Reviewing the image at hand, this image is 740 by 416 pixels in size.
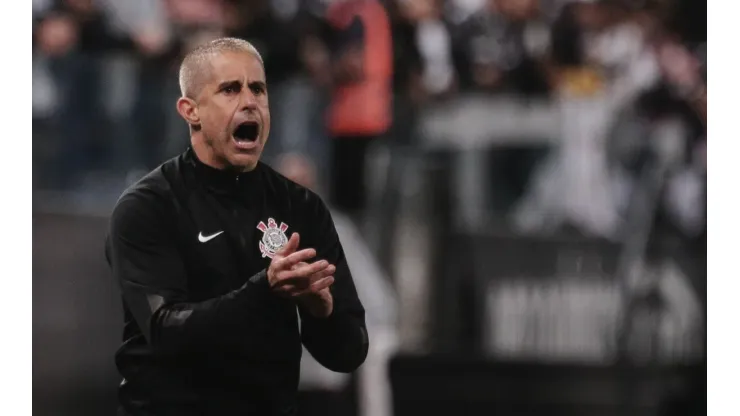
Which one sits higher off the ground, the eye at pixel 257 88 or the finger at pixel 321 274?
the eye at pixel 257 88

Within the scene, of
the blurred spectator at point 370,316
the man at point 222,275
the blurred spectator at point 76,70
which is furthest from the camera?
the blurred spectator at point 370,316

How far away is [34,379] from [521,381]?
5.55ft

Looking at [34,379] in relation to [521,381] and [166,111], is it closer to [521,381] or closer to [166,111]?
[166,111]

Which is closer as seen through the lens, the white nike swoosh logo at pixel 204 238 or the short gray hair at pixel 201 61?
the white nike swoosh logo at pixel 204 238

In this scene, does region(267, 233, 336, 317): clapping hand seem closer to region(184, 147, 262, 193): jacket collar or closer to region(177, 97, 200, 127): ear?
region(184, 147, 262, 193): jacket collar

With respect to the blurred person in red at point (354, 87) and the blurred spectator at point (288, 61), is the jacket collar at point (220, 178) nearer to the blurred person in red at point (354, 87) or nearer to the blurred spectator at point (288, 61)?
the blurred spectator at point (288, 61)

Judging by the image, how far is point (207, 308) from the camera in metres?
1.78

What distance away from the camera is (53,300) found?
319 centimetres

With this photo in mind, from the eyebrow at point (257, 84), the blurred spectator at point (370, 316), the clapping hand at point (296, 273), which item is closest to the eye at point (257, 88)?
the eyebrow at point (257, 84)

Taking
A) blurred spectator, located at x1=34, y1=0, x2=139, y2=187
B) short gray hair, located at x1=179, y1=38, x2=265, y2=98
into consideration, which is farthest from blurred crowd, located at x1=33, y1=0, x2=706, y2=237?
short gray hair, located at x1=179, y1=38, x2=265, y2=98

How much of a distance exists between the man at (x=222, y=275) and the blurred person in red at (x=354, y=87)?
1.43 m

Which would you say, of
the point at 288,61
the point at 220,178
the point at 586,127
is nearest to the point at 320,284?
the point at 220,178

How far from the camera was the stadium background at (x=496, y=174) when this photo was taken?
344cm
